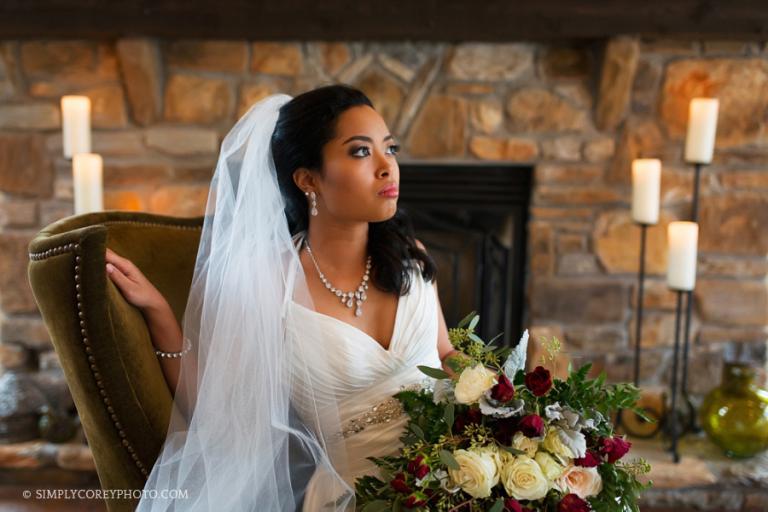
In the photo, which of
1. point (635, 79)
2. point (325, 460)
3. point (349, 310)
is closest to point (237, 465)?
point (325, 460)

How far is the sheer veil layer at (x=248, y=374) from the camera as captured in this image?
4.36 ft

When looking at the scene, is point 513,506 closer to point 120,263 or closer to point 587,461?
point 587,461

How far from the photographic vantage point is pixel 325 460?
4.57 feet

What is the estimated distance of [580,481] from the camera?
44.9 inches

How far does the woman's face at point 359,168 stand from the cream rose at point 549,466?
22.9 inches

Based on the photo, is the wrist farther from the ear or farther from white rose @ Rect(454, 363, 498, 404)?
white rose @ Rect(454, 363, 498, 404)

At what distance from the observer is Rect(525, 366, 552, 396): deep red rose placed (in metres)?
1.14

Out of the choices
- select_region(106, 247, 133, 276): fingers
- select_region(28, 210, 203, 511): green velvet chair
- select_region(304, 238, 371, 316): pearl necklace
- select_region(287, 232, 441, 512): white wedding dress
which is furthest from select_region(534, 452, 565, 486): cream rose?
select_region(106, 247, 133, 276): fingers

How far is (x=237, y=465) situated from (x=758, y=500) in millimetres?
1893

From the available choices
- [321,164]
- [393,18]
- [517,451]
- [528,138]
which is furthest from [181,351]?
[528,138]

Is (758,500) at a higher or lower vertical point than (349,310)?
Answer: lower

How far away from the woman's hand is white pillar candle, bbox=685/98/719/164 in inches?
70.3

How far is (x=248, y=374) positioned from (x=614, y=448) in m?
0.65

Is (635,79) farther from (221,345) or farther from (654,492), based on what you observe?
(221,345)
